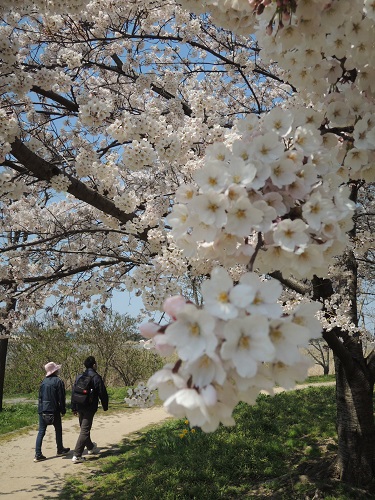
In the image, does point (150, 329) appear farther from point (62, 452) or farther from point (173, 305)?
point (62, 452)

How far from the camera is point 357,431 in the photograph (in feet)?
14.8

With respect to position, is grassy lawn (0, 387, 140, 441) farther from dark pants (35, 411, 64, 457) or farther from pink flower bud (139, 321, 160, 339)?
pink flower bud (139, 321, 160, 339)

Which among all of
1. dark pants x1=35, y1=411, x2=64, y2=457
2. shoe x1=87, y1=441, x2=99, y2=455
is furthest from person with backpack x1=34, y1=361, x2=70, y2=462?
shoe x1=87, y1=441, x2=99, y2=455

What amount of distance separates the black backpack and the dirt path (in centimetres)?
89

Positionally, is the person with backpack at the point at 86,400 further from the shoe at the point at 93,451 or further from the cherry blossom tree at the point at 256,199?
the cherry blossom tree at the point at 256,199

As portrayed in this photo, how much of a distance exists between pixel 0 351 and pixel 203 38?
370 inches

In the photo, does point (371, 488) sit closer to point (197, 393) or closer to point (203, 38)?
→ point (197, 393)

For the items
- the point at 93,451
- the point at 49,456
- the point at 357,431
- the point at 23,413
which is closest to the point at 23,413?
the point at 23,413

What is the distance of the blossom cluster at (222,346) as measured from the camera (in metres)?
0.89

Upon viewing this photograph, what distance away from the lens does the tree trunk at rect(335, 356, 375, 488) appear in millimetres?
4383

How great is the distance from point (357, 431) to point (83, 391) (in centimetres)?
404

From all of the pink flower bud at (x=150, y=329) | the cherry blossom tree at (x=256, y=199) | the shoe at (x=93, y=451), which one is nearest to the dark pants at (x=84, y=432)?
the shoe at (x=93, y=451)

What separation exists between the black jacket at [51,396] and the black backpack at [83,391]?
0.26 meters

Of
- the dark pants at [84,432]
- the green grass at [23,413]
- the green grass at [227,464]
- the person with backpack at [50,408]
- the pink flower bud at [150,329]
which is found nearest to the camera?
the pink flower bud at [150,329]
